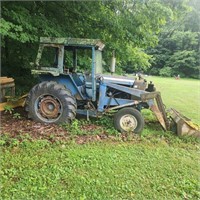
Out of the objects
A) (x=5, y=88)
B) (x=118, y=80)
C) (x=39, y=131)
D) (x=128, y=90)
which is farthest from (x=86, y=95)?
(x=5, y=88)

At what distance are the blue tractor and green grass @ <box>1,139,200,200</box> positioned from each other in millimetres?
1001

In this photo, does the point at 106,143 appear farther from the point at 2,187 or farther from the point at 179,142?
the point at 2,187

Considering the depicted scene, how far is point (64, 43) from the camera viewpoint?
5.48 meters

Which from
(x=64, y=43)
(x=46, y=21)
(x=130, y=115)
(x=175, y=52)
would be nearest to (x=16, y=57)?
(x=46, y=21)

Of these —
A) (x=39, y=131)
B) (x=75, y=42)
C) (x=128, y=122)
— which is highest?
(x=75, y=42)

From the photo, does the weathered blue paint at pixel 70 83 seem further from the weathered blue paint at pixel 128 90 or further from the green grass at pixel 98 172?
the green grass at pixel 98 172

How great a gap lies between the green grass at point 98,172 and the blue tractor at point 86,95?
1.00 m

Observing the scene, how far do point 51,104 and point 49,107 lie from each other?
3.1 inches

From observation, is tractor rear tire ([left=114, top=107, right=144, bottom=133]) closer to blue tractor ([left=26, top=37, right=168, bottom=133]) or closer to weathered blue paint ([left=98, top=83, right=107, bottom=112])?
blue tractor ([left=26, top=37, right=168, bottom=133])

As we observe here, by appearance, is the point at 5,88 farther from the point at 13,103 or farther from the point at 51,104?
the point at 51,104

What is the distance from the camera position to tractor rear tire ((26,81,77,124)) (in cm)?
531

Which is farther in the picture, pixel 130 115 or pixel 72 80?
pixel 72 80

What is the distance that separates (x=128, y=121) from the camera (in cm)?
519

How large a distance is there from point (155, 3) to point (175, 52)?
33.5 m
